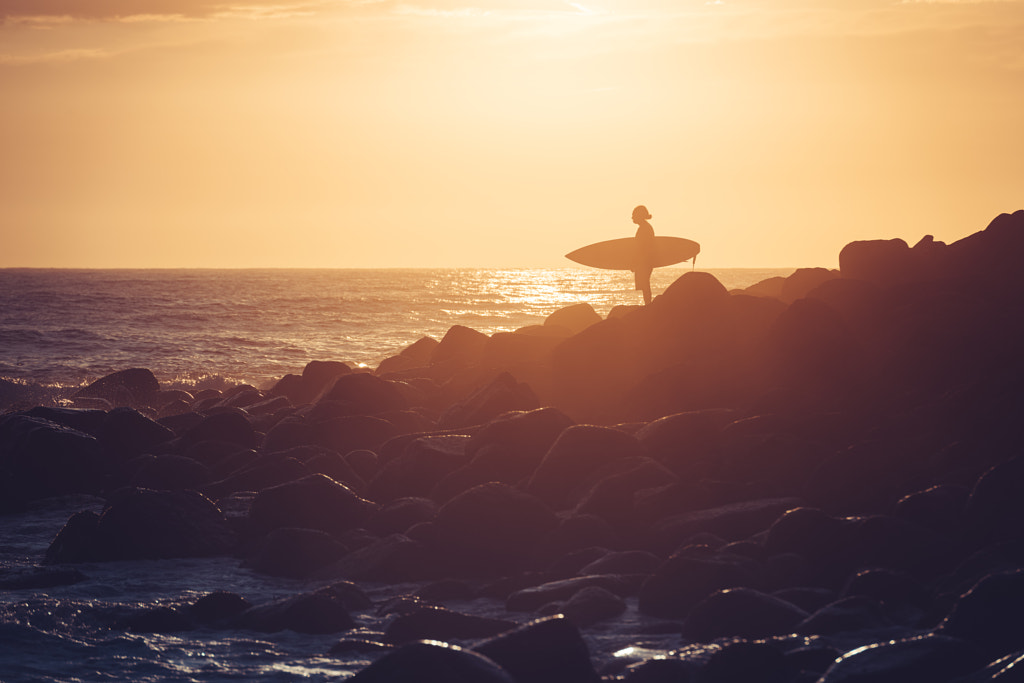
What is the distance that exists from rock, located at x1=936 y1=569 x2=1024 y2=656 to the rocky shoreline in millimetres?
15

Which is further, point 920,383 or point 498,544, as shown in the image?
point 920,383

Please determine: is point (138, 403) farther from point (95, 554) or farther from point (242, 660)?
point (242, 660)

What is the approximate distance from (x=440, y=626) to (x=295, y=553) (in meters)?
2.53

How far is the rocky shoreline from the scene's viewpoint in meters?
5.97

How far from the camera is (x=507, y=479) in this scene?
10.1 meters

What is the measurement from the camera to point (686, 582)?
22.3 ft

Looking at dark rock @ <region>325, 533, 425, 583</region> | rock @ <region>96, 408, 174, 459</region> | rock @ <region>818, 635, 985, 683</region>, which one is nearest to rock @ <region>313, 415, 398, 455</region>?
rock @ <region>96, 408, 174, 459</region>

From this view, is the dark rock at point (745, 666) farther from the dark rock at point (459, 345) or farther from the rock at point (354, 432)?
the dark rock at point (459, 345)

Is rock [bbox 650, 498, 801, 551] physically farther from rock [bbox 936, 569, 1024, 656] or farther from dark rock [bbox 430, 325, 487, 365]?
dark rock [bbox 430, 325, 487, 365]

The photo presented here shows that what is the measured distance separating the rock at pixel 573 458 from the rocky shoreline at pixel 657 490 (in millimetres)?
22

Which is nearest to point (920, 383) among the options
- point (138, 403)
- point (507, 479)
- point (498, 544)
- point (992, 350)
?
point (992, 350)

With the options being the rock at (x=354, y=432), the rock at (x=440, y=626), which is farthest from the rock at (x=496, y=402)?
the rock at (x=440, y=626)

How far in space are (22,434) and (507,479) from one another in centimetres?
651

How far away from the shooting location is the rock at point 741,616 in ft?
19.9
